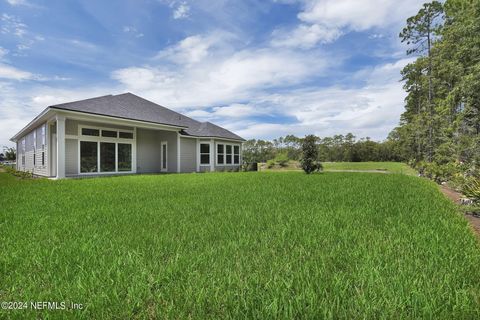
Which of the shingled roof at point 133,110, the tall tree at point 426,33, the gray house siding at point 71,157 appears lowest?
the gray house siding at point 71,157

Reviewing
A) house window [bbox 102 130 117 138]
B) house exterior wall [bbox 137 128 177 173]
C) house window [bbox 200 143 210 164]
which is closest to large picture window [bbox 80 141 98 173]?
house window [bbox 102 130 117 138]

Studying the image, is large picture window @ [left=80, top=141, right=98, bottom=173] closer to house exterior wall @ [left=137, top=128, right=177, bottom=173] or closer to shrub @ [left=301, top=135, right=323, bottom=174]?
house exterior wall @ [left=137, top=128, right=177, bottom=173]

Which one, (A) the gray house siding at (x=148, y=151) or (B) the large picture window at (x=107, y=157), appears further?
(A) the gray house siding at (x=148, y=151)

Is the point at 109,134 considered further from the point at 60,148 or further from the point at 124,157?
the point at 60,148

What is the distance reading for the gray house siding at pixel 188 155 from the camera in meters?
17.8

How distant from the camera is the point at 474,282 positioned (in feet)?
6.61

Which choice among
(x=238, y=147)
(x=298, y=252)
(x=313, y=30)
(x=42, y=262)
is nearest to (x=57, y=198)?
(x=42, y=262)

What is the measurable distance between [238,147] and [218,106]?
7.77 metres

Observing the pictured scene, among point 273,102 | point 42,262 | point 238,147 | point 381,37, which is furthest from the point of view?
point 273,102

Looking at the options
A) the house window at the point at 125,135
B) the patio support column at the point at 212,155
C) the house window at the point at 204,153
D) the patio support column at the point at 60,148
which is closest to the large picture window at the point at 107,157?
the house window at the point at 125,135

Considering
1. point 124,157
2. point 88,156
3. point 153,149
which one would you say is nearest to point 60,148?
point 88,156

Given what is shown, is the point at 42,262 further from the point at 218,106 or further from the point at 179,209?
the point at 218,106

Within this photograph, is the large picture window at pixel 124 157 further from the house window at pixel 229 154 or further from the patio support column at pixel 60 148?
the house window at pixel 229 154

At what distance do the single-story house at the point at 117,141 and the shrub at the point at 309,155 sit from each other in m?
7.48
